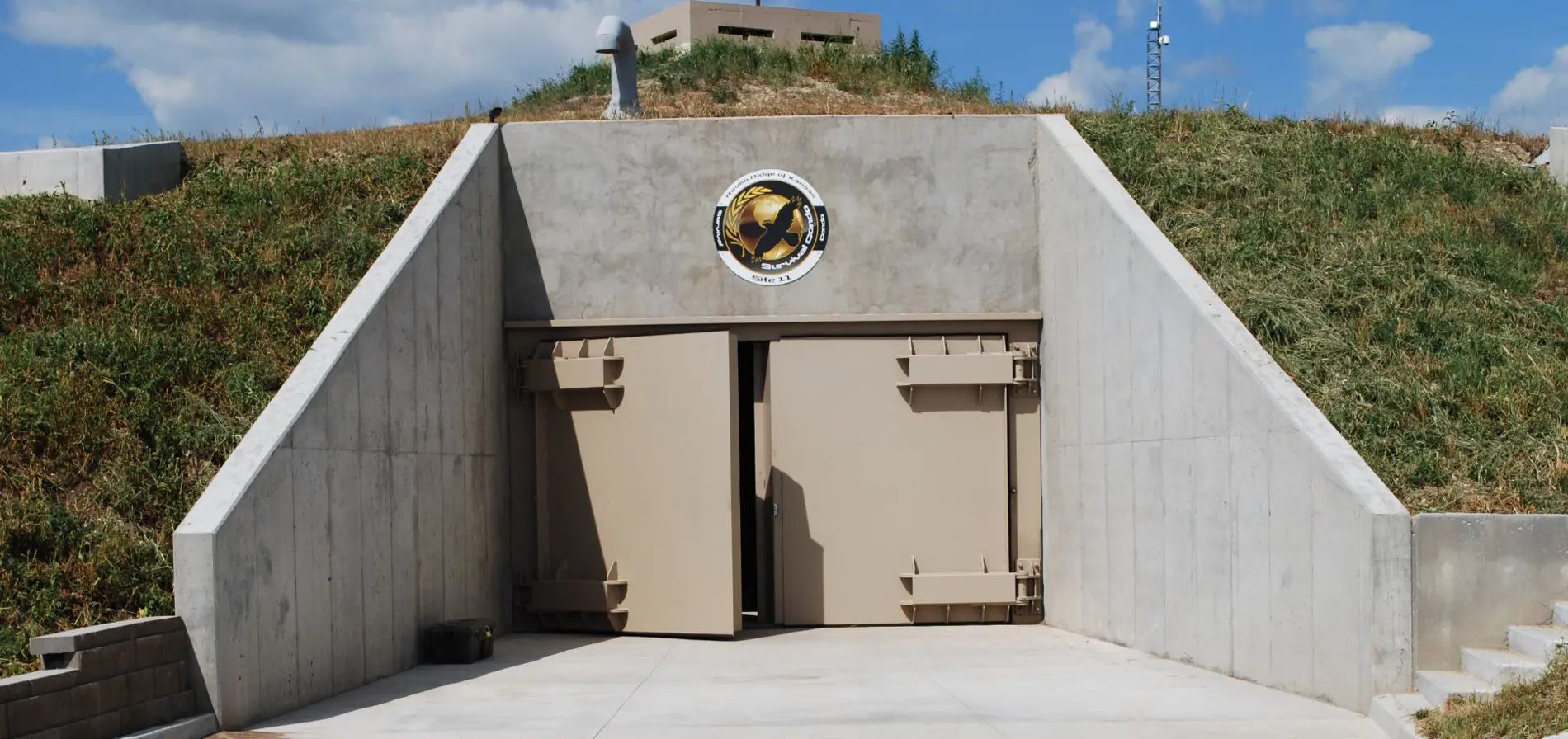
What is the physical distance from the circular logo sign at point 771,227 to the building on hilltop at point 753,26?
599 inches

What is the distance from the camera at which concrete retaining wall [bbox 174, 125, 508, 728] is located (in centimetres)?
845

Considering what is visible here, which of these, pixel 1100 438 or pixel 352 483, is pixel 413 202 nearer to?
pixel 352 483

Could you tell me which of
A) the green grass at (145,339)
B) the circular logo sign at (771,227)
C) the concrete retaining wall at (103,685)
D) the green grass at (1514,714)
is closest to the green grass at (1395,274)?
the green grass at (1514,714)

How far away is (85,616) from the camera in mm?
8945

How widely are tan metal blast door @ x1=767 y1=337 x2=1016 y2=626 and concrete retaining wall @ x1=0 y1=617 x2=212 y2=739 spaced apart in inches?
264

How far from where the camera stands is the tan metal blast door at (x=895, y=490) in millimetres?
13891

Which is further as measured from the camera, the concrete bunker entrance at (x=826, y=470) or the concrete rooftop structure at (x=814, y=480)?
the concrete bunker entrance at (x=826, y=470)

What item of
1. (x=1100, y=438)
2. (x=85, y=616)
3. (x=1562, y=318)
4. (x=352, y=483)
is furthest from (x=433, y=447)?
(x=1562, y=318)

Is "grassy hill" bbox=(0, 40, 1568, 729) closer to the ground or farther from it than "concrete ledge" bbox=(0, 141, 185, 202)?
closer to the ground

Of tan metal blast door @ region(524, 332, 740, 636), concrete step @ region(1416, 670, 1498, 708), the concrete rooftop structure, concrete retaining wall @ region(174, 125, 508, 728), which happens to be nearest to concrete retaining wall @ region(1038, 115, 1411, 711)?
the concrete rooftop structure

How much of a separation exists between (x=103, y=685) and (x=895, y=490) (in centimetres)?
776

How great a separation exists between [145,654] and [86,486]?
2.71 metres

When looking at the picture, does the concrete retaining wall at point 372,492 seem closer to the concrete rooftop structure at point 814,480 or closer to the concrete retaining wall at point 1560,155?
the concrete rooftop structure at point 814,480

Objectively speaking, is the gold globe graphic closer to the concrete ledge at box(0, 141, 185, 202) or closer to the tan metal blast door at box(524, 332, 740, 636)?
the tan metal blast door at box(524, 332, 740, 636)
